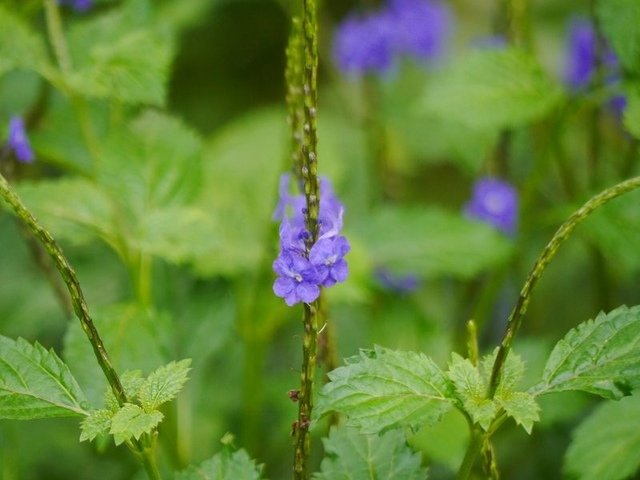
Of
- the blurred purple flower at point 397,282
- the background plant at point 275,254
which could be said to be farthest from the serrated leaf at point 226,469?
the blurred purple flower at point 397,282

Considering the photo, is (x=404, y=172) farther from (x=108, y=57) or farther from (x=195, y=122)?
(x=108, y=57)

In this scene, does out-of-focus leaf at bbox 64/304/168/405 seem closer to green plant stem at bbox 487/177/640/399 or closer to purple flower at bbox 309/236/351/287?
purple flower at bbox 309/236/351/287

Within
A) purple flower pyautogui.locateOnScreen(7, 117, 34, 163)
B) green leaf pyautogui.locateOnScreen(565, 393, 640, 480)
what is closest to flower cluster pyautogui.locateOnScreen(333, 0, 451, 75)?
purple flower pyautogui.locateOnScreen(7, 117, 34, 163)

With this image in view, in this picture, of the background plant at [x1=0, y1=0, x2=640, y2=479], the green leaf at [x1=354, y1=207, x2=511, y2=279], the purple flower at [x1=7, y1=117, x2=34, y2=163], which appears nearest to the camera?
the background plant at [x1=0, y1=0, x2=640, y2=479]

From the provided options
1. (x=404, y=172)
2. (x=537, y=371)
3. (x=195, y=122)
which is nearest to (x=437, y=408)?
(x=537, y=371)

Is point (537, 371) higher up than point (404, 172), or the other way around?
point (404, 172)

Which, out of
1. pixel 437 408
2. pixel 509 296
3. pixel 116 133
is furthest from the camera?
pixel 509 296
